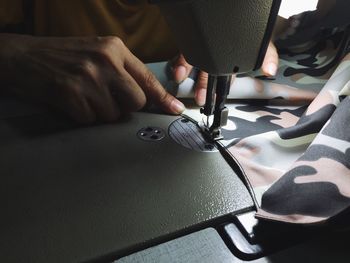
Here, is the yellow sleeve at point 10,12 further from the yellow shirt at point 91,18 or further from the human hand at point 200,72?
the human hand at point 200,72

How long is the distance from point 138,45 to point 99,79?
484mm

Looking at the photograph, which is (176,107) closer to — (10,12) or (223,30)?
(223,30)

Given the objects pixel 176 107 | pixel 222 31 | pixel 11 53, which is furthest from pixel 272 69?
pixel 11 53

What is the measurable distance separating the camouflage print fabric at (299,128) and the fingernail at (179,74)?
141 millimetres

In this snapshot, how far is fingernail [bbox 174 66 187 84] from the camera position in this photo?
0.95m

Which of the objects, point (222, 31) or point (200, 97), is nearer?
point (222, 31)

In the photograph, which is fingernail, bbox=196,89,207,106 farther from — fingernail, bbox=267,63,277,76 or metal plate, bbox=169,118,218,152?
fingernail, bbox=267,63,277,76

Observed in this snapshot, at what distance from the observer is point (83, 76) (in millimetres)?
787

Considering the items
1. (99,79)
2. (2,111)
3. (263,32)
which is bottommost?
(2,111)

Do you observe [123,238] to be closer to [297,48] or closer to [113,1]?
[113,1]

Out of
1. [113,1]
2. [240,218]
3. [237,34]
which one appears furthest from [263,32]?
[113,1]

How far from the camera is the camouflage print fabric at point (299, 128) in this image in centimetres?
54

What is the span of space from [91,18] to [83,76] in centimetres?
38

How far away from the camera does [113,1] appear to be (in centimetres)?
108
